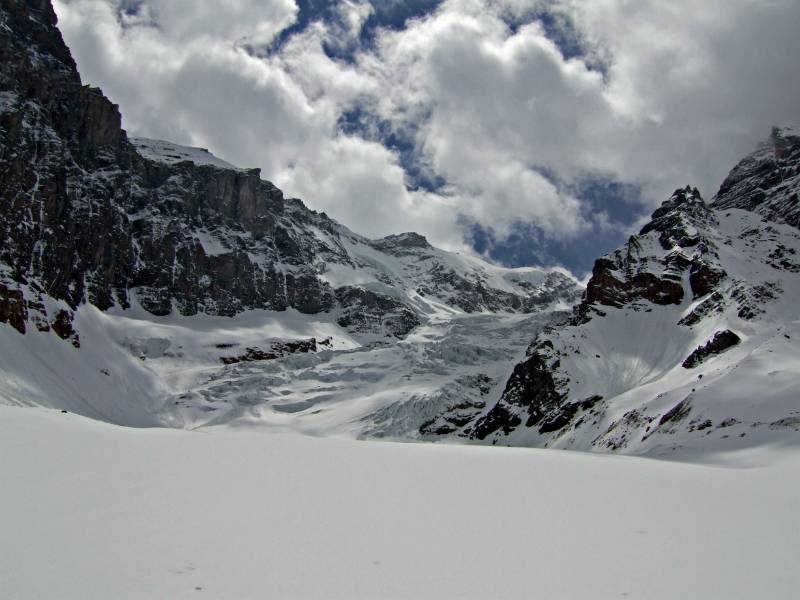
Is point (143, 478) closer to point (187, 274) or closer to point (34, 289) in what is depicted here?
point (34, 289)

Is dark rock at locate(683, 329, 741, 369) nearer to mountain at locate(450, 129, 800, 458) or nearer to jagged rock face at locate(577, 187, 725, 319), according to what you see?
mountain at locate(450, 129, 800, 458)

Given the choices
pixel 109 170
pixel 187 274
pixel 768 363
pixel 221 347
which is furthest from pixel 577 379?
pixel 109 170

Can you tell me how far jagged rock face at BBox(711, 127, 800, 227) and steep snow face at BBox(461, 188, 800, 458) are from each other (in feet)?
38.0

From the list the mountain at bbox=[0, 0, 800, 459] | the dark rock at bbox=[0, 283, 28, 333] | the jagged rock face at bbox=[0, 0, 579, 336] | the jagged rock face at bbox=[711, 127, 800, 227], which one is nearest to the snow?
the mountain at bbox=[0, 0, 800, 459]

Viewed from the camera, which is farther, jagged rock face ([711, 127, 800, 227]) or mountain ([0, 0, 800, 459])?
jagged rock face ([711, 127, 800, 227])

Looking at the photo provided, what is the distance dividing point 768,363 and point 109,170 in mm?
176716

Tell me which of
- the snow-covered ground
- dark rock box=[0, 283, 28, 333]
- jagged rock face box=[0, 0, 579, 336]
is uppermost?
jagged rock face box=[0, 0, 579, 336]

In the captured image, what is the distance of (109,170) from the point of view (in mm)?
188625

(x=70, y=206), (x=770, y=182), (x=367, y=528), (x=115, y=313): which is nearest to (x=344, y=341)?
(x=115, y=313)

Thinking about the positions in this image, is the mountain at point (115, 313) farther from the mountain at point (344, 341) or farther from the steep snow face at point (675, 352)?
the steep snow face at point (675, 352)

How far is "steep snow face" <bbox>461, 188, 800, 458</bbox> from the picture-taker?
58.2 m

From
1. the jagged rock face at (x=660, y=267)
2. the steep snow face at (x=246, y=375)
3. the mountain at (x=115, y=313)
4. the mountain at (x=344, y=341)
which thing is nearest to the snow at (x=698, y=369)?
the mountain at (x=344, y=341)

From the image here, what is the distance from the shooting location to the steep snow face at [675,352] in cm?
5822

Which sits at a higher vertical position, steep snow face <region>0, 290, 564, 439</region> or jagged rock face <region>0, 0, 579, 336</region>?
jagged rock face <region>0, 0, 579, 336</region>
